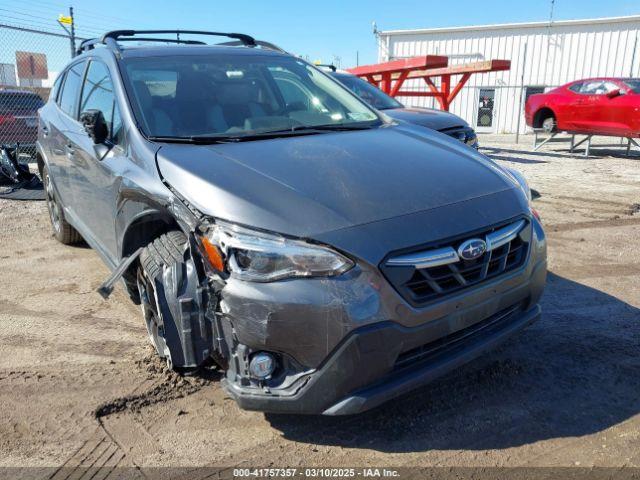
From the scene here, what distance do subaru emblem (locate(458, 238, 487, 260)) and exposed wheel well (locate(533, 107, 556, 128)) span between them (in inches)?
555

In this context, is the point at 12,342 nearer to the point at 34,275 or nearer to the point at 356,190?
the point at 34,275

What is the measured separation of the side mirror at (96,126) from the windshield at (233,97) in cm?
26

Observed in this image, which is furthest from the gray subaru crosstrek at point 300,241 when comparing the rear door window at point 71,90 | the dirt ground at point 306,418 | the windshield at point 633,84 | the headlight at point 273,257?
the windshield at point 633,84

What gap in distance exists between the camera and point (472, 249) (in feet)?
7.63

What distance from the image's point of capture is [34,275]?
4.77m

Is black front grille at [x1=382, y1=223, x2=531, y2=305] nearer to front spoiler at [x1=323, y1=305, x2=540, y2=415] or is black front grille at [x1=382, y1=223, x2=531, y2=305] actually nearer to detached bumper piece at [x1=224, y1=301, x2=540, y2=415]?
detached bumper piece at [x1=224, y1=301, x2=540, y2=415]

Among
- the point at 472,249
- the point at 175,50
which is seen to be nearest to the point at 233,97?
the point at 175,50

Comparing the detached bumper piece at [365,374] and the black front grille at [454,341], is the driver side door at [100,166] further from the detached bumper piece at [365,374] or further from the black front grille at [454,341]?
the black front grille at [454,341]

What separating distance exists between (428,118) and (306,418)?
5189 mm

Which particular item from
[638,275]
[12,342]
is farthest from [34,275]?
[638,275]

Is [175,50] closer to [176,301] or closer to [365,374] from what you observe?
[176,301]

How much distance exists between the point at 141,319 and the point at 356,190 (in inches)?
84.9

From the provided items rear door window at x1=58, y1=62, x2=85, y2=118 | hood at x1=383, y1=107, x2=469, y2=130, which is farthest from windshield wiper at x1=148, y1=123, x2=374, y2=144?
hood at x1=383, y1=107, x2=469, y2=130

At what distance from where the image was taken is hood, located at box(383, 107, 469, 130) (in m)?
6.78
